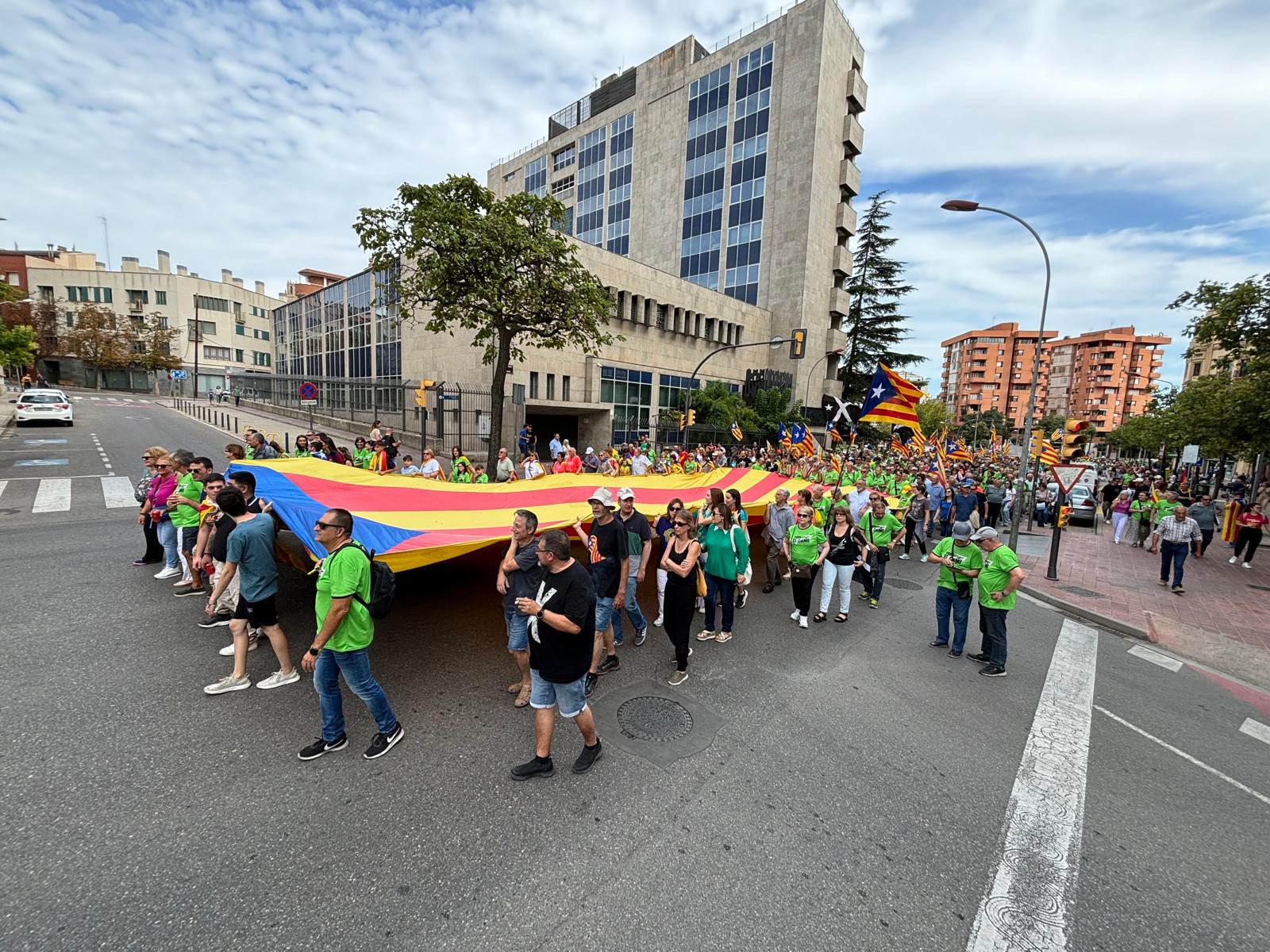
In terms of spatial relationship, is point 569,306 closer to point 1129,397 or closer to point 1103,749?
point 1103,749

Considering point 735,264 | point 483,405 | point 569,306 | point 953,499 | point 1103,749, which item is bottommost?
point 1103,749


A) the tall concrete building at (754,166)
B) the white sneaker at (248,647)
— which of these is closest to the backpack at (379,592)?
the white sneaker at (248,647)

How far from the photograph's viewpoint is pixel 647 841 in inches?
135

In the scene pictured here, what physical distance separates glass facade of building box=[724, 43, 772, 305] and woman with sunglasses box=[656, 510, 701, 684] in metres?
Answer: 41.2

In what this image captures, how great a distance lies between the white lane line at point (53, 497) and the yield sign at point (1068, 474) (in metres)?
19.8

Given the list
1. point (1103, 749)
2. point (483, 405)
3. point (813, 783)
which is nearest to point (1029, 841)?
point (813, 783)

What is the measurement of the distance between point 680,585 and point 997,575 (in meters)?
3.85

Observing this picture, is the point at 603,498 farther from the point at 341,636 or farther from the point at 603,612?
the point at 341,636

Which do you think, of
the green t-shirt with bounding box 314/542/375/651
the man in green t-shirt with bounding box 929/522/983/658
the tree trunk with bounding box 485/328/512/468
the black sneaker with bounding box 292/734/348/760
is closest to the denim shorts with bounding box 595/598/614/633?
the green t-shirt with bounding box 314/542/375/651

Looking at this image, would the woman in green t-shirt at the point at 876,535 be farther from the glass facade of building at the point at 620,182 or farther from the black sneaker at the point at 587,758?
the glass facade of building at the point at 620,182

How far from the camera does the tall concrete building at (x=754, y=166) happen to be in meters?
39.3

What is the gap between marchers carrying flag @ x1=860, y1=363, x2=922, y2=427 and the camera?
10.9m

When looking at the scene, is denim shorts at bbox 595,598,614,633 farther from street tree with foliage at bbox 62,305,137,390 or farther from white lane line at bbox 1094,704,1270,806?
street tree with foliage at bbox 62,305,137,390

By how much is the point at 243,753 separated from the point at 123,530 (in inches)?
318
